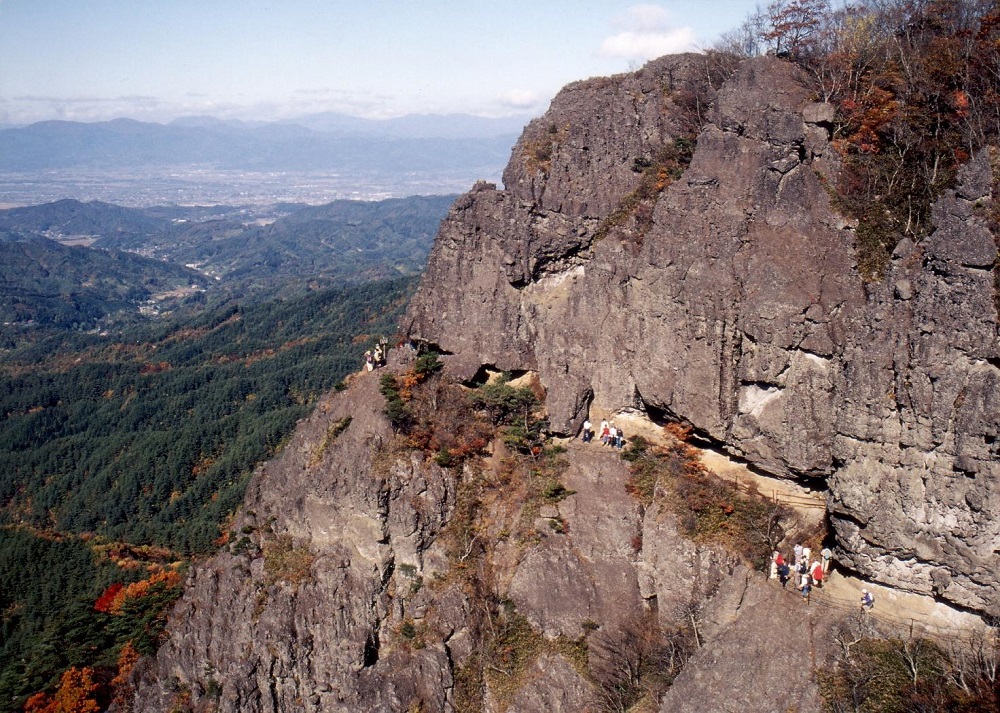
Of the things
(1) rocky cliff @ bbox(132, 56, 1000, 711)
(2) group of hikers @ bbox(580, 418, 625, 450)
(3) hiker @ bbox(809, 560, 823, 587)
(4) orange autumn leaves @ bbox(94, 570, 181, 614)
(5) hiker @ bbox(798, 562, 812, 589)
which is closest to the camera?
(1) rocky cliff @ bbox(132, 56, 1000, 711)

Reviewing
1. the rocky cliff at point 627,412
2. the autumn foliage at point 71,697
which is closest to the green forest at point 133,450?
the autumn foliage at point 71,697

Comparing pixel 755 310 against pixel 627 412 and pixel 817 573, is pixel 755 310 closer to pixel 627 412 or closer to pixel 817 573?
pixel 627 412

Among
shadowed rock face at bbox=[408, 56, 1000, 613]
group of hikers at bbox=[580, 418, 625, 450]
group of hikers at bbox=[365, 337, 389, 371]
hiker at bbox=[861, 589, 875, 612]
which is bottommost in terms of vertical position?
hiker at bbox=[861, 589, 875, 612]

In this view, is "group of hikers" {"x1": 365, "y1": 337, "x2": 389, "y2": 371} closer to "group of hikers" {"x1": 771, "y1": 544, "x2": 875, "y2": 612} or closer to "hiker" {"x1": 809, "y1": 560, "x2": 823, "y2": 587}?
"group of hikers" {"x1": 771, "y1": 544, "x2": 875, "y2": 612}

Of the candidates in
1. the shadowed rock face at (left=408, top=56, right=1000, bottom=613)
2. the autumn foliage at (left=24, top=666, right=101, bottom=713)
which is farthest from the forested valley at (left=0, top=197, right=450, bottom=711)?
the shadowed rock face at (left=408, top=56, right=1000, bottom=613)

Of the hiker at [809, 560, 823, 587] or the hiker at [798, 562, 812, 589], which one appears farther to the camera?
the hiker at [809, 560, 823, 587]

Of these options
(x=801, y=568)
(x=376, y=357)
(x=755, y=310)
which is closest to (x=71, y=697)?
(x=376, y=357)

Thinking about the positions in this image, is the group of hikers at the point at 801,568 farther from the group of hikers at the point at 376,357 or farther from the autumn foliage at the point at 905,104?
the group of hikers at the point at 376,357
